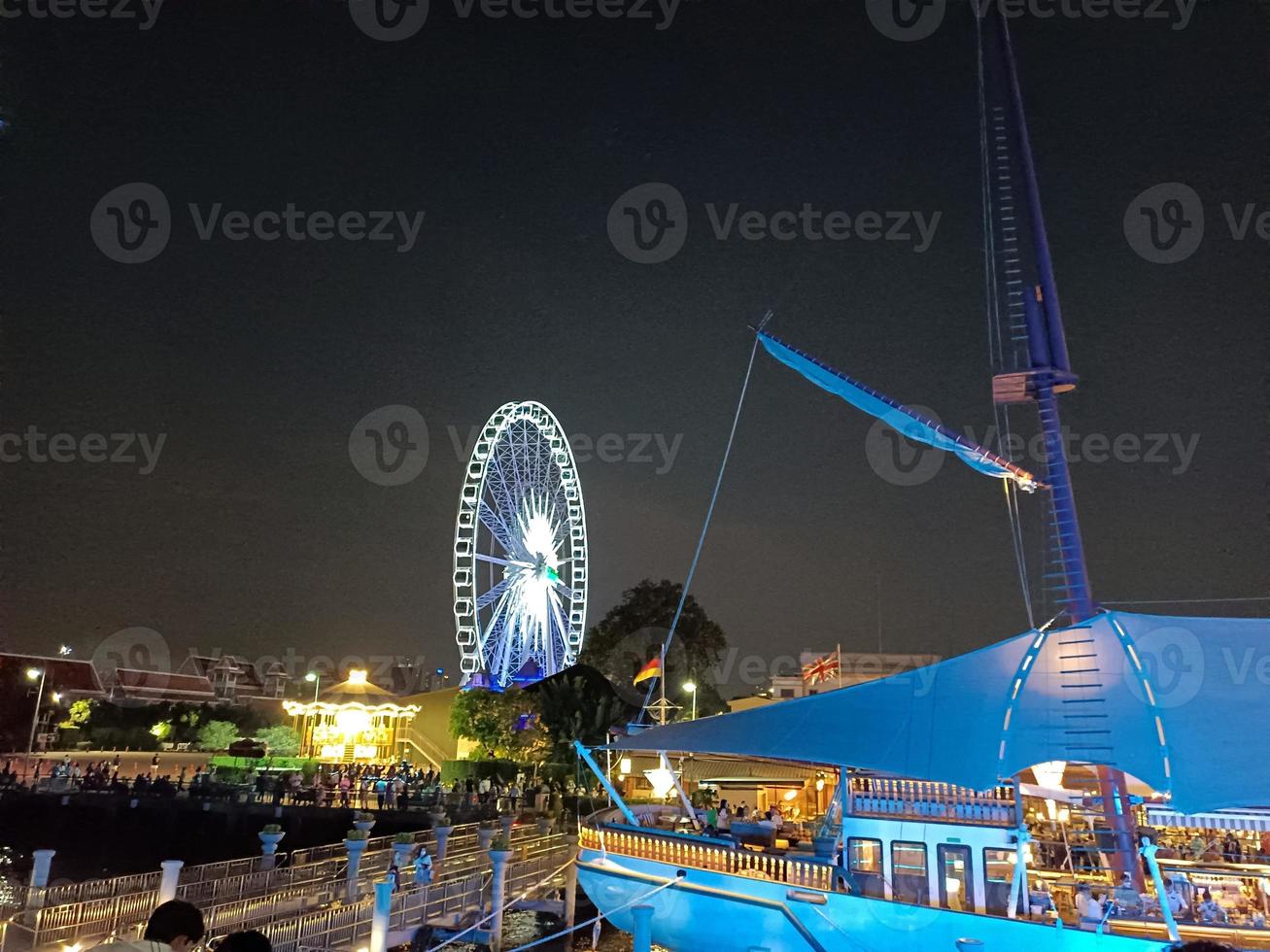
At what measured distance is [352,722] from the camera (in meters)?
57.4

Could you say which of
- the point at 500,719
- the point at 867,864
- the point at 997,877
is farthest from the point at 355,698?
the point at 997,877

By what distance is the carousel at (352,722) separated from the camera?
185 feet

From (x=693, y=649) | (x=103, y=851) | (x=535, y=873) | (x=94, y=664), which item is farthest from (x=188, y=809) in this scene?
(x=94, y=664)

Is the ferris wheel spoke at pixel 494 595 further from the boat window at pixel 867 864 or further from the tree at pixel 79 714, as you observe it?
the tree at pixel 79 714

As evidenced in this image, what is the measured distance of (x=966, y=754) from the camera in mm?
12945

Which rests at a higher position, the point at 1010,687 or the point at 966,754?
the point at 1010,687

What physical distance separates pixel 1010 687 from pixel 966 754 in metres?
1.79

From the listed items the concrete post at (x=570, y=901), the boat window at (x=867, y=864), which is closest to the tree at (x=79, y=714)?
the concrete post at (x=570, y=901)

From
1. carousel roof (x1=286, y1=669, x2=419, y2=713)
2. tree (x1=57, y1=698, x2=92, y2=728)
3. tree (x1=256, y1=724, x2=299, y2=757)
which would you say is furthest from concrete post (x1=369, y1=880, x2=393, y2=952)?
tree (x1=57, y1=698, x2=92, y2=728)

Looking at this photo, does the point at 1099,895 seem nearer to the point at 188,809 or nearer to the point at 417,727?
the point at 188,809

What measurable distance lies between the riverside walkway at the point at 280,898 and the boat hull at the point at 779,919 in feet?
12.7

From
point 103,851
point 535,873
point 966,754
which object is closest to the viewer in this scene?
point 966,754

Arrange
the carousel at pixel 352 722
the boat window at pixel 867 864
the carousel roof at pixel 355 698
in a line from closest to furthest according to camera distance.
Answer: the boat window at pixel 867 864 → the carousel roof at pixel 355 698 → the carousel at pixel 352 722

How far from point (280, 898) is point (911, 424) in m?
15.0
